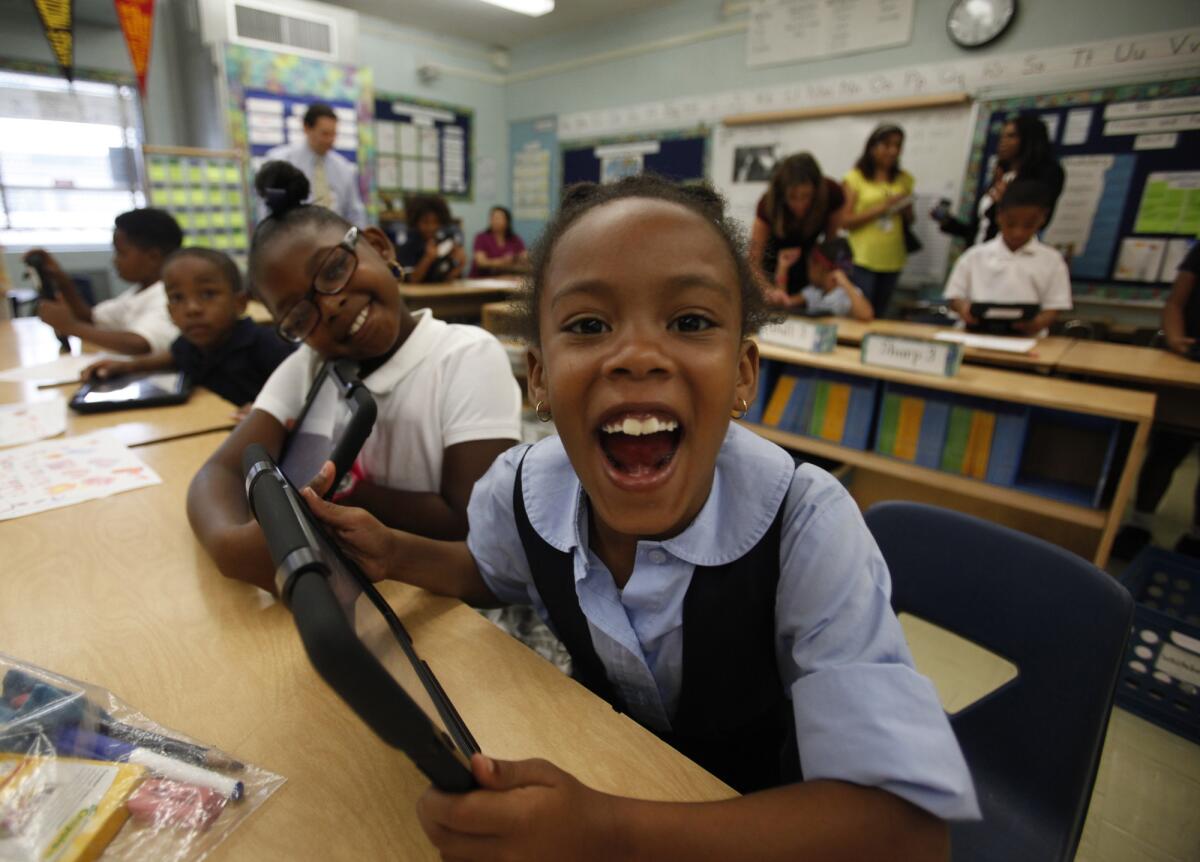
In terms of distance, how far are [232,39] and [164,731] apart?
5815mm

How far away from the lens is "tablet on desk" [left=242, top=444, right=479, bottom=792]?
0.34m

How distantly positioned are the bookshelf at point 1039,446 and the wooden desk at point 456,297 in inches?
106

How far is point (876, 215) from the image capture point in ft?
13.1

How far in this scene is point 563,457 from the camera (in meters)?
0.81

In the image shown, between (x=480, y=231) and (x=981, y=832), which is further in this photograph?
(x=480, y=231)

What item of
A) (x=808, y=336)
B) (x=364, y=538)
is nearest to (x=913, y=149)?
(x=808, y=336)

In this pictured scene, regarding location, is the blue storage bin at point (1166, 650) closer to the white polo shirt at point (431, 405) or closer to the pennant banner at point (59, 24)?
the white polo shirt at point (431, 405)

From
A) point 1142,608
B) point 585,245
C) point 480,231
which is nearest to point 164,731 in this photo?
point 585,245

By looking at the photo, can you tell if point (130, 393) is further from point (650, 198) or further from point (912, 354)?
point (912, 354)

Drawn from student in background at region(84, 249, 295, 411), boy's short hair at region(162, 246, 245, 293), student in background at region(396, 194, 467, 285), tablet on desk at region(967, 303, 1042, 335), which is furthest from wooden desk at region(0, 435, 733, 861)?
student in background at region(396, 194, 467, 285)

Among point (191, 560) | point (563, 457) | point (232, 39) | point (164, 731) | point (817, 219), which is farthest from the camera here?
point (232, 39)

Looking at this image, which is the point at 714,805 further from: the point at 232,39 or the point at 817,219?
the point at 232,39

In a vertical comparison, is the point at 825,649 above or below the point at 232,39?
below

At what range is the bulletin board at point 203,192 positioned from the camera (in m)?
4.43
